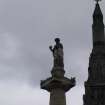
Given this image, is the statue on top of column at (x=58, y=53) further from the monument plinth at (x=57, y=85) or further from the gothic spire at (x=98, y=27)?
the gothic spire at (x=98, y=27)

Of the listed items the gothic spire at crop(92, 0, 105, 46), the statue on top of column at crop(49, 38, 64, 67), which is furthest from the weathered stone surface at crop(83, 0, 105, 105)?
the statue on top of column at crop(49, 38, 64, 67)

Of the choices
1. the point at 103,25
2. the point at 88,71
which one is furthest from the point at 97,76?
the point at 103,25

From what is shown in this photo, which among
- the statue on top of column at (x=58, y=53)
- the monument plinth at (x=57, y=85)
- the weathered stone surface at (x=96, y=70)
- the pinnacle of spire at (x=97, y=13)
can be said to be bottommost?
the monument plinth at (x=57, y=85)

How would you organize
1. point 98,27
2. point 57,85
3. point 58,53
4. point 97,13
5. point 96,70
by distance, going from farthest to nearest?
point 97,13 → point 98,27 → point 96,70 → point 58,53 → point 57,85

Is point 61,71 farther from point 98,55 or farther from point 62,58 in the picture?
point 98,55

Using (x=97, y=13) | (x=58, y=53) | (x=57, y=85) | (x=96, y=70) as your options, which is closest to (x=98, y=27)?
(x=97, y=13)

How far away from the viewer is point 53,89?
24969 millimetres

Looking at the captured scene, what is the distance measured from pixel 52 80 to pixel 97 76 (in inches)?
2760

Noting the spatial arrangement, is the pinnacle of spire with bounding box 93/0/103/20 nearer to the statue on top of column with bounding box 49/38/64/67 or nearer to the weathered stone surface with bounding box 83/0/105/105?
the weathered stone surface with bounding box 83/0/105/105

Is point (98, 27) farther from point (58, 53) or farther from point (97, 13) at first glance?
point (58, 53)

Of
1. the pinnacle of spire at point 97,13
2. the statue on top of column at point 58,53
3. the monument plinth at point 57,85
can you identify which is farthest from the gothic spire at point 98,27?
the monument plinth at point 57,85

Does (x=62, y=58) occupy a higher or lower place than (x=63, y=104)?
higher

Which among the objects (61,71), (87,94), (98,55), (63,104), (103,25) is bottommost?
(63,104)

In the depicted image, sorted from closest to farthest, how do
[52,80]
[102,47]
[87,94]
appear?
1. [52,80]
2. [87,94]
3. [102,47]
